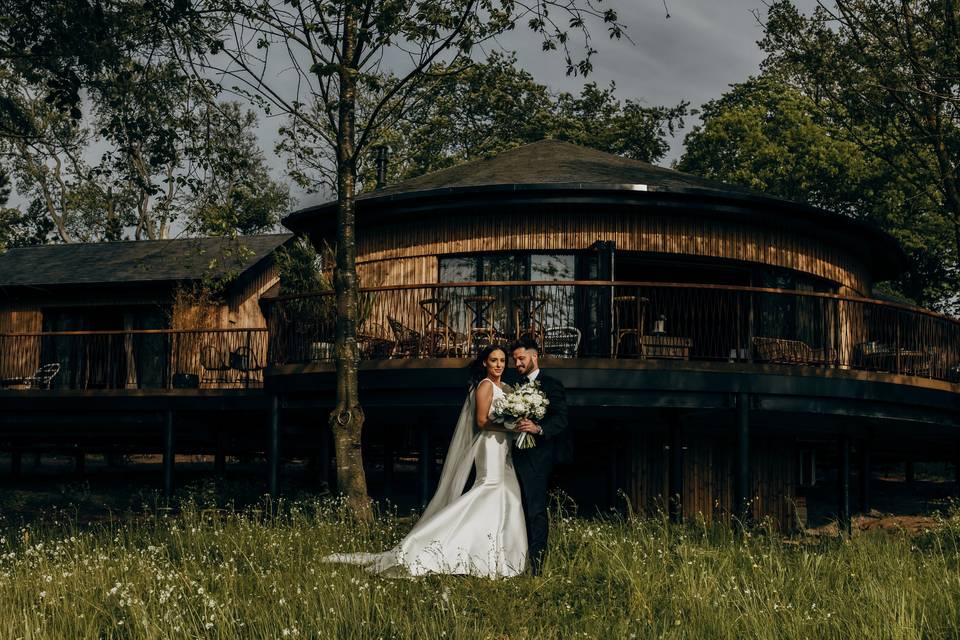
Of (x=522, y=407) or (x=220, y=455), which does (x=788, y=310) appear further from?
(x=220, y=455)

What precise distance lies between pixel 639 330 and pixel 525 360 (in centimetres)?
617

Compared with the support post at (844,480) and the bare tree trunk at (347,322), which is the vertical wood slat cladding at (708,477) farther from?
the bare tree trunk at (347,322)

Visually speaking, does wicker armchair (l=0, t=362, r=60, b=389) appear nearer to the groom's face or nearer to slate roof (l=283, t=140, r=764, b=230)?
slate roof (l=283, t=140, r=764, b=230)

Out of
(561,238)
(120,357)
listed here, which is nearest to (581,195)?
(561,238)

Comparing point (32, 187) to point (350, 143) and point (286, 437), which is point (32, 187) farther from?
point (350, 143)

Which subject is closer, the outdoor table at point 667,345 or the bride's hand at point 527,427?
the bride's hand at point 527,427

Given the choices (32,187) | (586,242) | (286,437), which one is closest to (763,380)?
(586,242)

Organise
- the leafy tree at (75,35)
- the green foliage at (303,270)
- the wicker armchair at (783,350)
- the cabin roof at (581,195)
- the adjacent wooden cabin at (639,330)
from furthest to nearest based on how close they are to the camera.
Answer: the green foliage at (303,270)
the cabin roof at (581,195)
the wicker armchair at (783,350)
the adjacent wooden cabin at (639,330)
the leafy tree at (75,35)

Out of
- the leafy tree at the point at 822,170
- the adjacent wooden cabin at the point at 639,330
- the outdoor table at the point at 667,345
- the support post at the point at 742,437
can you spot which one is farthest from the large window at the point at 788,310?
the leafy tree at the point at 822,170

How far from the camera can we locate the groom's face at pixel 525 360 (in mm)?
9648

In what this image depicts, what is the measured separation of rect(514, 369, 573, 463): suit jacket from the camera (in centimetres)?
927

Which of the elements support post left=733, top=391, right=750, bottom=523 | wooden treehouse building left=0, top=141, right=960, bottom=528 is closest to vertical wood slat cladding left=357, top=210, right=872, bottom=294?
wooden treehouse building left=0, top=141, right=960, bottom=528

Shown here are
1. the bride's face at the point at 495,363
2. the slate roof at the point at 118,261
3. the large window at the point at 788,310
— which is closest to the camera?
the bride's face at the point at 495,363

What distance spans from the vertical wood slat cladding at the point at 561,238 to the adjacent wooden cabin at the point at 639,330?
0.12 feet
